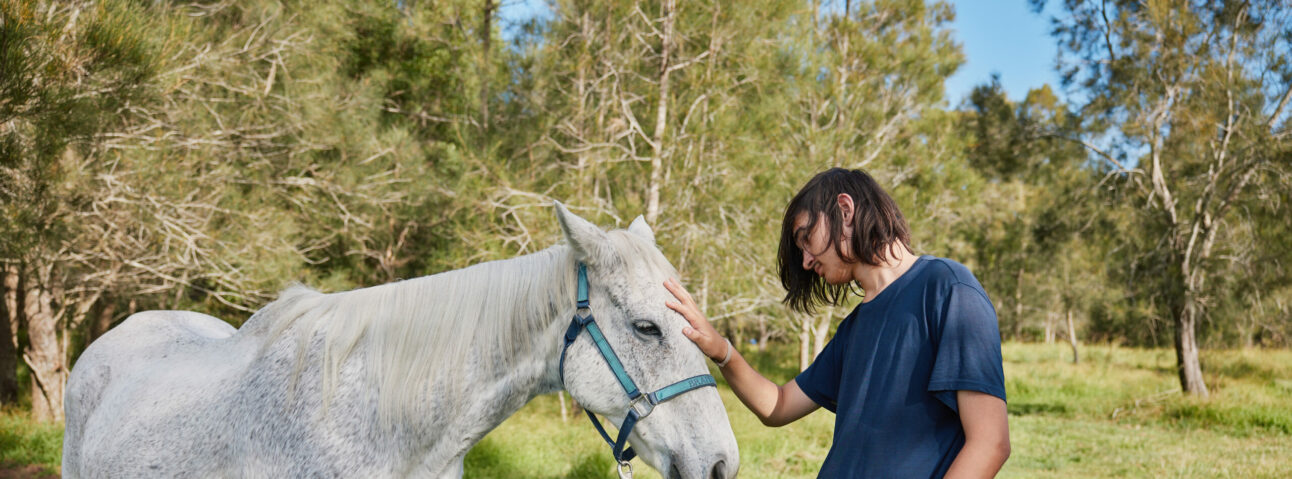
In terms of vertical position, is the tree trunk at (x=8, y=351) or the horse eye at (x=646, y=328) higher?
the horse eye at (x=646, y=328)

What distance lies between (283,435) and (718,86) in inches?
272

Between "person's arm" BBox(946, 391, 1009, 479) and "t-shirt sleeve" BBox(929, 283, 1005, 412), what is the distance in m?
0.03

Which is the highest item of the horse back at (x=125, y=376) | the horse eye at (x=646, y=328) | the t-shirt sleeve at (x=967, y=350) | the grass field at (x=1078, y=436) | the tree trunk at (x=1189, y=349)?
the t-shirt sleeve at (x=967, y=350)

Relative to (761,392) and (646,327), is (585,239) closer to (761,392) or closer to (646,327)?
(646,327)

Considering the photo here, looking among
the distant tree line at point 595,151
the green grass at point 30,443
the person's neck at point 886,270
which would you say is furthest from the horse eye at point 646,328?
the green grass at point 30,443

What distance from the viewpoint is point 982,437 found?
134 cm

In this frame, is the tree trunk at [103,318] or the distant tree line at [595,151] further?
the tree trunk at [103,318]

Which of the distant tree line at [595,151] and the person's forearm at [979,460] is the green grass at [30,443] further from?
the person's forearm at [979,460]

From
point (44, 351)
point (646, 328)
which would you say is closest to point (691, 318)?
point (646, 328)

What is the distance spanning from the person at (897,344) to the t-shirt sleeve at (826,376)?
0.21 ft

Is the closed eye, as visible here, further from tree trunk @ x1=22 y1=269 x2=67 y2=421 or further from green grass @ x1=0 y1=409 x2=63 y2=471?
tree trunk @ x1=22 y1=269 x2=67 y2=421

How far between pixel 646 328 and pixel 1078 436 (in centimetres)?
910

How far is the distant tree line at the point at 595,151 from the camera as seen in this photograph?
24.7 ft

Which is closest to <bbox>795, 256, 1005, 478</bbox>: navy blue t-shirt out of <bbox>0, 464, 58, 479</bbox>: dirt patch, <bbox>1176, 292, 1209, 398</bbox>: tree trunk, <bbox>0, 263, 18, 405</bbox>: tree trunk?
<bbox>0, 464, 58, 479</bbox>: dirt patch
